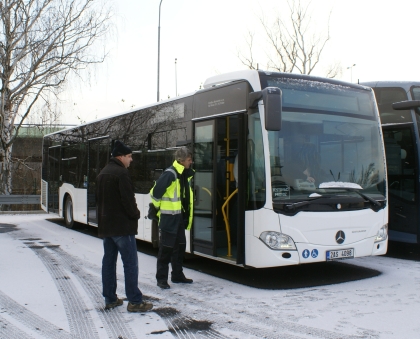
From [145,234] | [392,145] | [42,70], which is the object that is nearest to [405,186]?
[392,145]

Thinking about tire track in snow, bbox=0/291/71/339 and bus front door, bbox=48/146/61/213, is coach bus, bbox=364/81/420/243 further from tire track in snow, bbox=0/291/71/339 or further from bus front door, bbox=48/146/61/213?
bus front door, bbox=48/146/61/213

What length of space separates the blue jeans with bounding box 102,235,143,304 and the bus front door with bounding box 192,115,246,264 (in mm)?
1846

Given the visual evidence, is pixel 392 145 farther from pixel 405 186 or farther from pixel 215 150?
pixel 215 150

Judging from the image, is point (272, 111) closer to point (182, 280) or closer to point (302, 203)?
point (302, 203)

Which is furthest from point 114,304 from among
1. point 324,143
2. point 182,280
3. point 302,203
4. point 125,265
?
point 324,143

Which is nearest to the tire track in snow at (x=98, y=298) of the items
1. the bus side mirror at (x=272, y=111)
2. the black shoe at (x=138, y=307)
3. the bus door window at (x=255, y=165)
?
the black shoe at (x=138, y=307)

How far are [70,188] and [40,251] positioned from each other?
4.49 m

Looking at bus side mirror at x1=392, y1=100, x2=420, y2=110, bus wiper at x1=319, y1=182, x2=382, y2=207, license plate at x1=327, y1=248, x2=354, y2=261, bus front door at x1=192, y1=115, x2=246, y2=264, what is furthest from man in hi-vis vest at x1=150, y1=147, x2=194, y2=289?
bus side mirror at x1=392, y1=100, x2=420, y2=110

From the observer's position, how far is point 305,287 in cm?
714

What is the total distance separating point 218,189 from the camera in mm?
7781

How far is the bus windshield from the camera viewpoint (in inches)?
271

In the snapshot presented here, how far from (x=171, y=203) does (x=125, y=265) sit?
1.45 metres

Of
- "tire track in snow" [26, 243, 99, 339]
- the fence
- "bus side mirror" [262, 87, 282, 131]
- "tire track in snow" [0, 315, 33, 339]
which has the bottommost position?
"tire track in snow" [0, 315, 33, 339]

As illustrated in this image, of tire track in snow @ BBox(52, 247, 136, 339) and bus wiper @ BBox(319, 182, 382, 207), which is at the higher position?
bus wiper @ BBox(319, 182, 382, 207)
